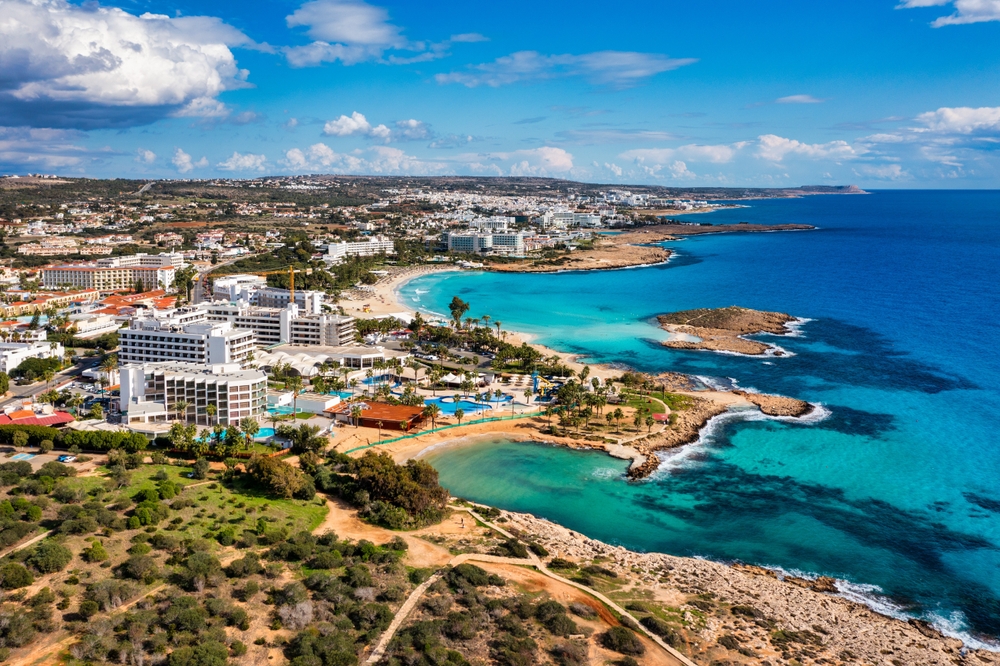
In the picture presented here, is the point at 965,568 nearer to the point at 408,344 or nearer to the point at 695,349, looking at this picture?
the point at 695,349

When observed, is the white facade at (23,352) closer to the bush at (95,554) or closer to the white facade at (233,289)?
the white facade at (233,289)

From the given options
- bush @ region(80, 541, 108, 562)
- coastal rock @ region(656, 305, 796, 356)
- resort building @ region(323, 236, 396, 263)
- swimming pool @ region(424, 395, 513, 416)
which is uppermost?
resort building @ region(323, 236, 396, 263)

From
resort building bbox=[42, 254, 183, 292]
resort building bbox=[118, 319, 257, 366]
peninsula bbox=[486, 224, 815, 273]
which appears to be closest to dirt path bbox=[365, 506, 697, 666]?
resort building bbox=[118, 319, 257, 366]

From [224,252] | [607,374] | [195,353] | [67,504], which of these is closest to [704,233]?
[224,252]

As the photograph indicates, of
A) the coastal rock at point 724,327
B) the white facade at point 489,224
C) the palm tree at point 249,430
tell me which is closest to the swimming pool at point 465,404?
the palm tree at point 249,430

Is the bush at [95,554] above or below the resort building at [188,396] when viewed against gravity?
below

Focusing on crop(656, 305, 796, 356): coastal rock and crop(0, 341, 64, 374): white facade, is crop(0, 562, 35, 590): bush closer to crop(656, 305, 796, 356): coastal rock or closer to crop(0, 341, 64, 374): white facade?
crop(0, 341, 64, 374): white facade
